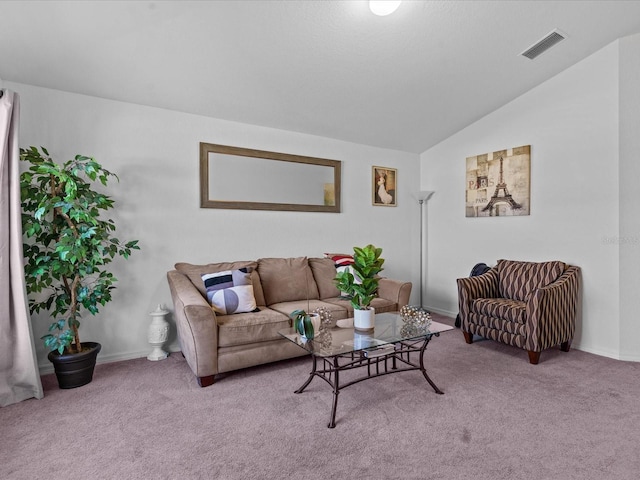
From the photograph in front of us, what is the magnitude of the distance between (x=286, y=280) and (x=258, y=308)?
531mm

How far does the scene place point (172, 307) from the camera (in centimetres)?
347

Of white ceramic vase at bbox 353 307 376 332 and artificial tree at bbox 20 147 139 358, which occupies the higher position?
artificial tree at bbox 20 147 139 358

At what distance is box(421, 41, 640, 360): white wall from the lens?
328 cm

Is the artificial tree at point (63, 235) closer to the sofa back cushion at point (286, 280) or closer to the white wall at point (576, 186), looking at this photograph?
the sofa back cushion at point (286, 280)

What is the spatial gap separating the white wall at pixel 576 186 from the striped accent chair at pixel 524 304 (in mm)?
221

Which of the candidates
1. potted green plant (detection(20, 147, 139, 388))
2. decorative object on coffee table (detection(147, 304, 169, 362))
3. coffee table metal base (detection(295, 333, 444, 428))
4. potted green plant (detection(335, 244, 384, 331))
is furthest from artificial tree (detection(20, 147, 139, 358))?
potted green plant (detection(335, 244, 384, 331))

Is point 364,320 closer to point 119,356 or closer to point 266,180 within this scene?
point 266,180

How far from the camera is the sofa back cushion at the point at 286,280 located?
365 cm

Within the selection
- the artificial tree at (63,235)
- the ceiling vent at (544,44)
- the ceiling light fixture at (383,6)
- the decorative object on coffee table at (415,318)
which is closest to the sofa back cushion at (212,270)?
the artificial tree at (63,235)

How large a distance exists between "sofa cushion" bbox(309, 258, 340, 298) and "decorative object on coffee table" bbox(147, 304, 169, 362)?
5.17ft

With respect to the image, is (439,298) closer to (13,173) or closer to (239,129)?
(239,129)

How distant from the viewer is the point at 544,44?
3172mm

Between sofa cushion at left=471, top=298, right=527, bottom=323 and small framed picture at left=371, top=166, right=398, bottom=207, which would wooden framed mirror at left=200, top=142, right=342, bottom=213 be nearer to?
small framed picture at left=371, top=166, right=398, bottom=207

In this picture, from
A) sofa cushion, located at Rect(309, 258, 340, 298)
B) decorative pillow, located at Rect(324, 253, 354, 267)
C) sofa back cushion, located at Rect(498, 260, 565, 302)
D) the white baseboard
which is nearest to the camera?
the white baseboard
